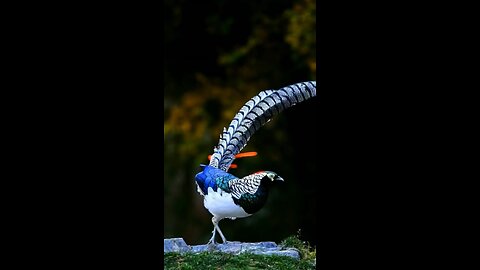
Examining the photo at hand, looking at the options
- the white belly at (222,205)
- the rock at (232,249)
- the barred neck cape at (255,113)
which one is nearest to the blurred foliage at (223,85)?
the barred neck cape at (255,113)

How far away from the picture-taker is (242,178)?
4125 millimetres

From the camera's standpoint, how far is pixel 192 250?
4219mm

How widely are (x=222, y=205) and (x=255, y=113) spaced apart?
50 cm

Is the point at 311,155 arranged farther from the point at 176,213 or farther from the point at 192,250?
the point at 192,250

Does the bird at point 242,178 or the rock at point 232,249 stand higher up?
the bird at point 242,178

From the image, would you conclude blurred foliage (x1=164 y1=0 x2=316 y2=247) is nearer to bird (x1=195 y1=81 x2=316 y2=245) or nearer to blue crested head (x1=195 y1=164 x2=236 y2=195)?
bird (x1=195 y1=81 x2=316 y2=245)

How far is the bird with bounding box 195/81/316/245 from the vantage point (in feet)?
13.2

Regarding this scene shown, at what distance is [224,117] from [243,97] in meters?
0.24

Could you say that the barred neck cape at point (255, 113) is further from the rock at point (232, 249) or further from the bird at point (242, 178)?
the rock at point (232, 249)

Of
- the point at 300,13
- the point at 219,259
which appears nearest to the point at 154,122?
the point at 219,259

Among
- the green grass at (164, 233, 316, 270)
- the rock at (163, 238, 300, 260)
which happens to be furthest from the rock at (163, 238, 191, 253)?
the green grass at (164, 233, 316, 270)

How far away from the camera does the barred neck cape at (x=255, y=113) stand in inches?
167

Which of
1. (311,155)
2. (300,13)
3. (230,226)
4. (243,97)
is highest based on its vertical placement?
(300,13)

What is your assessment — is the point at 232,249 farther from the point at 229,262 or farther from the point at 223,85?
the point at 223,85
